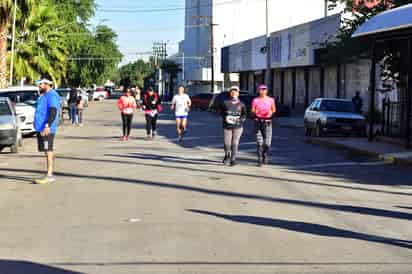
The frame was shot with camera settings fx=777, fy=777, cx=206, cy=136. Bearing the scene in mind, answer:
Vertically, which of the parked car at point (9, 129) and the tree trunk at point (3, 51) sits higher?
the tree trunk at point (3, 51)

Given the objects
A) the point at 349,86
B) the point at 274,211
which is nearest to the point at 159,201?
the point at 274,211

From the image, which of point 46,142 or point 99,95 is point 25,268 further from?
point 99,95

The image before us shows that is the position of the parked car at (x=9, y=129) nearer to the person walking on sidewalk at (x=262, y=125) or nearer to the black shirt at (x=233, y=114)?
the black shirt at (x=233, y=114)

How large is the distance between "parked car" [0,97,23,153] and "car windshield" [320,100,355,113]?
11858mm

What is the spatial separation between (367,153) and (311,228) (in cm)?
1147

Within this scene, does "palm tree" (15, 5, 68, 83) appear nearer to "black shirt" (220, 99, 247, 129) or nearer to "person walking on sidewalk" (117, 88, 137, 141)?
"person walking on sidewalk" (117, 88, 137, 141)

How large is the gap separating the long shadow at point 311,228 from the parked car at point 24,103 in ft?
56.7

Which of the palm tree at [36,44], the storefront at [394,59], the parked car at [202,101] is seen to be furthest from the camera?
the parked car at [202,101]

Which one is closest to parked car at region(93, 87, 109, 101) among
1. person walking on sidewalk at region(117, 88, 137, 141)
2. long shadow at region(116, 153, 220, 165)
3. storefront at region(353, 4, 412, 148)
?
storefront at region(353, 4, 412, 148)

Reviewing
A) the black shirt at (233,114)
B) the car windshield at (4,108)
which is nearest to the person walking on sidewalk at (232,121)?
the black shirt at (233,114)

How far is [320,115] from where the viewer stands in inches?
1102

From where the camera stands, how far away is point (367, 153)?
21.0m

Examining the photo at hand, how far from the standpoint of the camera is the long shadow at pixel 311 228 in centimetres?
922

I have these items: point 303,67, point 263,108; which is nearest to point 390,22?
point 263,108
